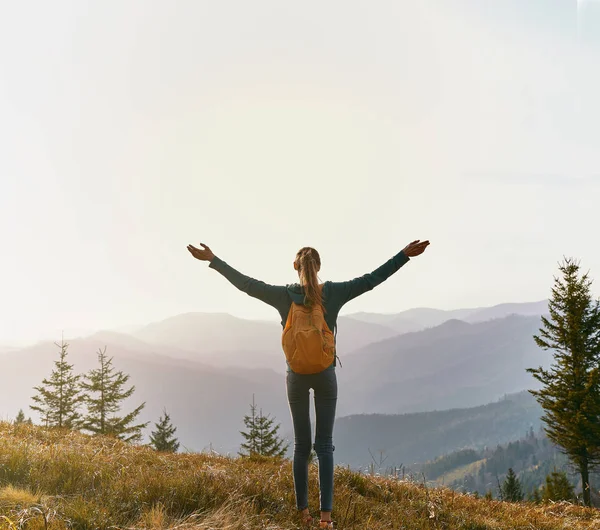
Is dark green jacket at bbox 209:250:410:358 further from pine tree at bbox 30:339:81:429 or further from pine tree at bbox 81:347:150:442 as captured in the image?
pine tree at bbox 30:339:81:429

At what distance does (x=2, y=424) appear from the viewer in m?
9.43

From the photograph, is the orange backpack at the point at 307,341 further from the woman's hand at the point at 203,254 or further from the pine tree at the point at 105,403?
the pine tree at the point at 105,403

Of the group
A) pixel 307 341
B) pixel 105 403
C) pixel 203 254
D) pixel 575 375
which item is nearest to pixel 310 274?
pixel 307 341

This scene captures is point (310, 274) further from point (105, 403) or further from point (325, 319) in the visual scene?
point (105, 403)

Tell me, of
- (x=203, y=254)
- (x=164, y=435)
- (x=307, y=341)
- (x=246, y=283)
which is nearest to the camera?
(x=307, y=341)

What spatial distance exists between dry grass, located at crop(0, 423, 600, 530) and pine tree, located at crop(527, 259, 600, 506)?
78.8ft

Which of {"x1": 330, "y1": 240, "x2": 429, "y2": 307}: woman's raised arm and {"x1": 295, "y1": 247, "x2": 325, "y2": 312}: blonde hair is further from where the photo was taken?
{"x1": 330, "y1": 240, "x2": 429, "y2": 307}: woman's raised arm

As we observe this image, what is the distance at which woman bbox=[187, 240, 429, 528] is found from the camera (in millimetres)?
4801

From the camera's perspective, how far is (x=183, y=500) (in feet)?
15.9

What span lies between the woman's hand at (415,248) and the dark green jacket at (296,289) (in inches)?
14.1

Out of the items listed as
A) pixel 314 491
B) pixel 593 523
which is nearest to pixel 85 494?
pixel 314 491

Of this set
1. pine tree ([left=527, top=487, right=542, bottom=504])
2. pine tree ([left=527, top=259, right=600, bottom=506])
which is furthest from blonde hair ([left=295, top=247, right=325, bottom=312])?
pine tree ([left=527, top=259, right=600, bottom=506])

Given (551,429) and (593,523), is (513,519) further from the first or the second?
(551,429)

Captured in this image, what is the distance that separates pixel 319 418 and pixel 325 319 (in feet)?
3.27
